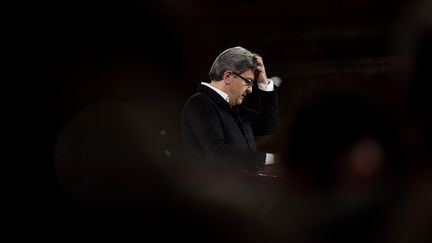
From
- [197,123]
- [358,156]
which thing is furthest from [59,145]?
[358,156]

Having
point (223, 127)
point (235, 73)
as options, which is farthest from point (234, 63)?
point (223, 127)

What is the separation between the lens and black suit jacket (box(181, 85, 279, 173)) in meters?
0.95

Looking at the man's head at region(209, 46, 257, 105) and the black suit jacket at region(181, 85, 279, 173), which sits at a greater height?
the man's head at region(209, 46, 257, 105)

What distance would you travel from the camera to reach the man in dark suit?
3.13ft

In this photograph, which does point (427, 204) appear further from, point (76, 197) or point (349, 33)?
point (76, 197)

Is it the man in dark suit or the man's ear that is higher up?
the man's ear

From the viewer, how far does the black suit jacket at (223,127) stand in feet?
3.13

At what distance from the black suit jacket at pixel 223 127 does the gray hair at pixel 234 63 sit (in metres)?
0.04

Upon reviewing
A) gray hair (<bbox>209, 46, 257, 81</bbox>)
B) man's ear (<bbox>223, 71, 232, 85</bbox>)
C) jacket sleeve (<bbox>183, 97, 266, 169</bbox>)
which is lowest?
jacket sleeve (<bbox>183, 97, 266, 169</bbox>)

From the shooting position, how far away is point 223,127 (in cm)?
98

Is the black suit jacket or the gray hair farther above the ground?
the gray hair

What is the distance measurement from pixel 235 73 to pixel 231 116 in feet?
0.28

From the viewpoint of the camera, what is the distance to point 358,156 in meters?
0.87

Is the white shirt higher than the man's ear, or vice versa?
the man's ear
